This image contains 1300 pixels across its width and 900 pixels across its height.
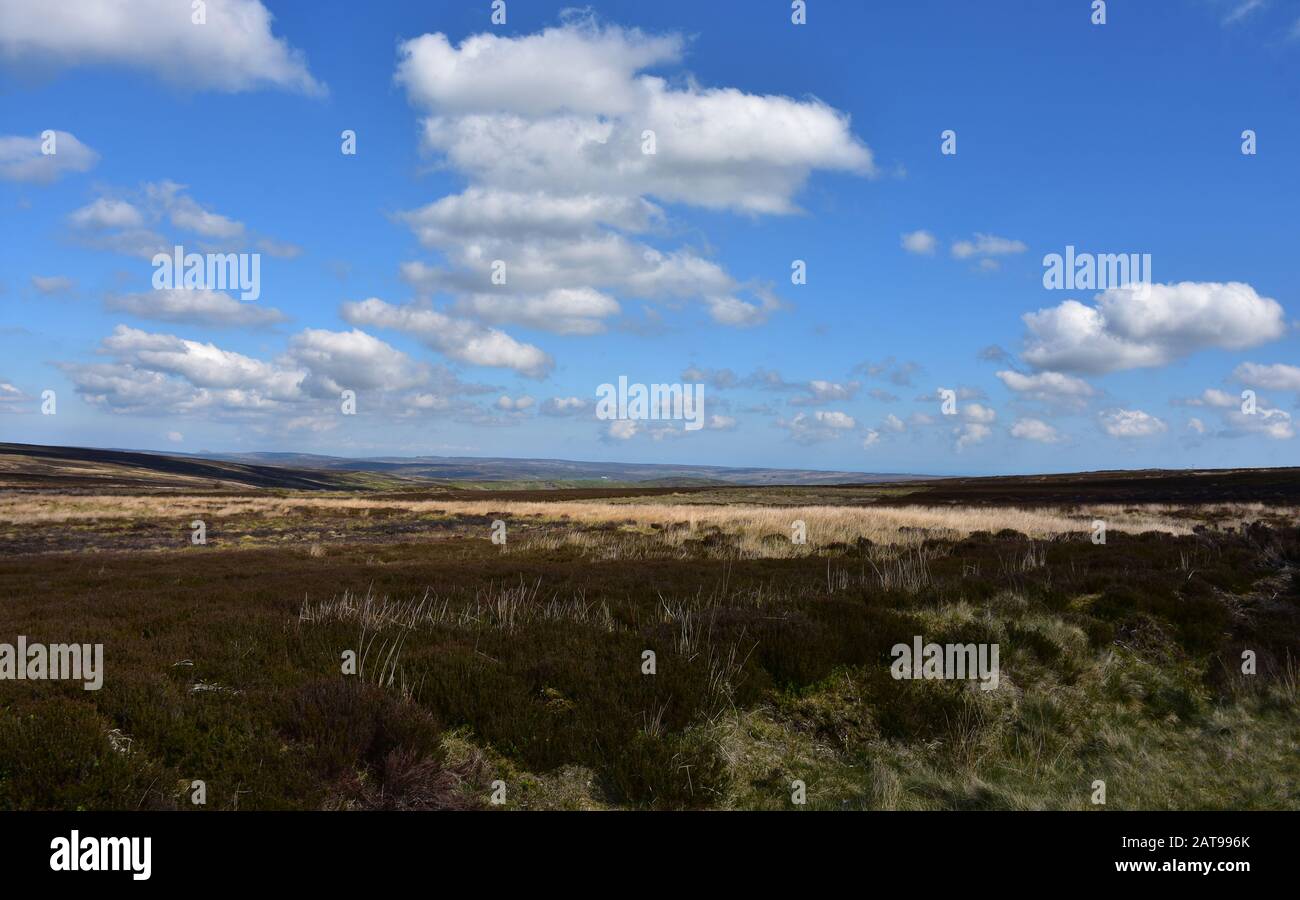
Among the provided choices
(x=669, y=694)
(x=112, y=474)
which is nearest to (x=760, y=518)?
(x=669, y=694)

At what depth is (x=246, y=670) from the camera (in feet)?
23.5

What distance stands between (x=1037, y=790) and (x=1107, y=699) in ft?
9.53

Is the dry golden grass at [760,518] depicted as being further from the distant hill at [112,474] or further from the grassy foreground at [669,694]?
the distant hill at [112,474]

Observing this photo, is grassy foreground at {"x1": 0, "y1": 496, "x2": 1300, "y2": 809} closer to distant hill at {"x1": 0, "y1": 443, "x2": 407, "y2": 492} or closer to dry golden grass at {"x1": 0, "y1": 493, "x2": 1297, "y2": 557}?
dry golden grass at {"x1": 0, "y1": 493, "x2": 1297, "y2": 557}

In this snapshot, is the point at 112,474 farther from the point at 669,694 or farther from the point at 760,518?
the point at 669,694

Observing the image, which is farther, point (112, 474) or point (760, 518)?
point (112, 474)

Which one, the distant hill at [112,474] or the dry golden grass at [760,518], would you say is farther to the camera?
the distant hill at [112,474]

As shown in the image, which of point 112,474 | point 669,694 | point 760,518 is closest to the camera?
point 669,694

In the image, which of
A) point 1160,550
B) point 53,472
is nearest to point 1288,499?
point 1160,550

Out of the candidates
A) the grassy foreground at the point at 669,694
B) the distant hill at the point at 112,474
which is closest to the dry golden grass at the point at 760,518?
the grassy foreground at the point at 669,694

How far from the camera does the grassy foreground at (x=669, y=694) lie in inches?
216

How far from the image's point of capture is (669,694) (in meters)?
7.11

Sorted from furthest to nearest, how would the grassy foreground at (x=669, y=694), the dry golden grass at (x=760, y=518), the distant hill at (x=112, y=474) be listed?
the distant hill at (x=112, y=474), the dry golden grass at (x=760, y=518), the grassy foreground at (x=669, y=694)
